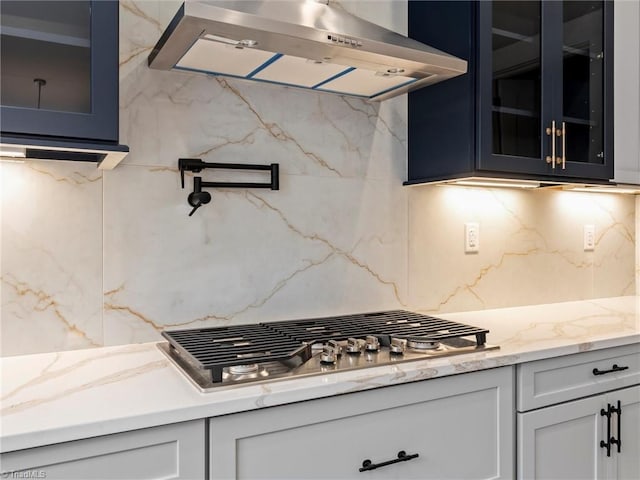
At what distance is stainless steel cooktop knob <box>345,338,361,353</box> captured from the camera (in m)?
1.39

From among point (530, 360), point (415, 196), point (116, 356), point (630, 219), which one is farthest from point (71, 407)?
point (630, 219)

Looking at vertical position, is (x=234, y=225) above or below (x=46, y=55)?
below

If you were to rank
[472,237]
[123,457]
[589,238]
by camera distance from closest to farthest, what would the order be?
[123,457]
[472,237]
[589,238]

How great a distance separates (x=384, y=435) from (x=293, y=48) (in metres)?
0.98

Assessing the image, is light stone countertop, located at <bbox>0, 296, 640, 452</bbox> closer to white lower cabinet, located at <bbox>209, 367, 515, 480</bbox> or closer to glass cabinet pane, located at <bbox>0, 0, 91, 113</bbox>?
white lower cabinet, located at <bbox>209, 367, 515, 480</bbox>

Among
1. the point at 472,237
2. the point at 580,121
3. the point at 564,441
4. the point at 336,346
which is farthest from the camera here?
the point at 472,237

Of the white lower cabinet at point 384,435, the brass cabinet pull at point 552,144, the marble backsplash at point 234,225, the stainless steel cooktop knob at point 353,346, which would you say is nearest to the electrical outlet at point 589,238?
the marble backsplash at point 234,225

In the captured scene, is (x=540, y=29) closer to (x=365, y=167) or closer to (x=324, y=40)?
(x=365, y=167)

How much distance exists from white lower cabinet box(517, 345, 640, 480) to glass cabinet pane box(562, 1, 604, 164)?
2.54ft

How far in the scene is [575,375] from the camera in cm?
163

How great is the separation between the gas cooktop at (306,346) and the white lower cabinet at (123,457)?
0.12m

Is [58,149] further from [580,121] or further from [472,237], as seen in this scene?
[580,121]

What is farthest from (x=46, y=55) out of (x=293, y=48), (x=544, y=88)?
(x=544, y=88)

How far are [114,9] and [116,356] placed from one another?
87cm
